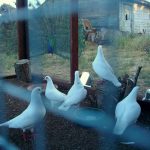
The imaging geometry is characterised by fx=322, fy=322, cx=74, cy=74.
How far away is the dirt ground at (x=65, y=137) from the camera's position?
994mm

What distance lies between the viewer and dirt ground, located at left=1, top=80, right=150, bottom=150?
0.99 meters

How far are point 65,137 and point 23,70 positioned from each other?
0.90m

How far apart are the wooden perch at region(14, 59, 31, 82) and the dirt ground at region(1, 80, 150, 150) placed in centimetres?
64

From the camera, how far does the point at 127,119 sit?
0.96 metres

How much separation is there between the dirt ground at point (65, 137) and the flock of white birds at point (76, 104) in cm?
5

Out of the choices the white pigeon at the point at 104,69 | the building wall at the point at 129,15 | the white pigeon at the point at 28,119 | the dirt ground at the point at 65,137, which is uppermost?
the building wall at the point at 129,15

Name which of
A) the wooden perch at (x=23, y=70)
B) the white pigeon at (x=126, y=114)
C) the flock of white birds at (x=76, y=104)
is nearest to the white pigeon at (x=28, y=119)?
the flock of white birds at (x=76, y=104)

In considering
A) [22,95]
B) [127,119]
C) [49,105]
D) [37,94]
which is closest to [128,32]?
[127,119]

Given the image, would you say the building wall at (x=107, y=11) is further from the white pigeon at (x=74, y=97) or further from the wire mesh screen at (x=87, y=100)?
the white pigeon at (x=74, y=97)

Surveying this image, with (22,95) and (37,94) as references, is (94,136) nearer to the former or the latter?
(37,94)

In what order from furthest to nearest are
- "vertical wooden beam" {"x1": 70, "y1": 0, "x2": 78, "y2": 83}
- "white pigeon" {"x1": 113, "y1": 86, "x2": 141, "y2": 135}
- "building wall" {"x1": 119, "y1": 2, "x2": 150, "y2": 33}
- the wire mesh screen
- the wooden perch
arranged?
the wooden perch → "vertical wooden beam" {"x1": 70, "y1": 0, "x2": 78, "y2": 83} → "white pigeon" {"x1": 113, "y1": 86, "x2": 141, "y2": 135} → the wire mesh screen → "building wall" {"x1": 119, "y1": 2, "x2": 150, "y2": 33}

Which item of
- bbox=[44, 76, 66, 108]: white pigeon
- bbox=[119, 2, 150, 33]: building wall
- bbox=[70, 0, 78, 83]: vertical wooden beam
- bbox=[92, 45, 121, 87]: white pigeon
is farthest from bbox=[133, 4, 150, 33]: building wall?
bbox=[70, 0, 78, 83]: vertical wooden beam

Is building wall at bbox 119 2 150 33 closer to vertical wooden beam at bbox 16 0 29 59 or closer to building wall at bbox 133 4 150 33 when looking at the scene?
building wall at bbox 133 4 150 33

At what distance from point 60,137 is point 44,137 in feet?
0.17
